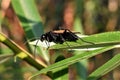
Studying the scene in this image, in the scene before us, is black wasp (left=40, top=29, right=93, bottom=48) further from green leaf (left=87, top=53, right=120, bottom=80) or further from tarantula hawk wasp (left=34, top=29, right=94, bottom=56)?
green leaf (left=87, top=53, right=120, bottom=80)

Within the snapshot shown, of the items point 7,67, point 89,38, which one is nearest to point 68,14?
point 7,67

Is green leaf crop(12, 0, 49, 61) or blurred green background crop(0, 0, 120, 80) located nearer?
green leaf crop(12, 0, 49, 61)

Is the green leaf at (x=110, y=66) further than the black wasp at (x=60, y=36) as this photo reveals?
No

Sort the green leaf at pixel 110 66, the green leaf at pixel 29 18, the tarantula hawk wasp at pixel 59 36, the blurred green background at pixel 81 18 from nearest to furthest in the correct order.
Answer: the green leaf at pixel 110 66 → the tarantula hawk wasp at pixel 59 36 → the green leaf at pixel 29 18 → the blurred green background at pixel 81 18

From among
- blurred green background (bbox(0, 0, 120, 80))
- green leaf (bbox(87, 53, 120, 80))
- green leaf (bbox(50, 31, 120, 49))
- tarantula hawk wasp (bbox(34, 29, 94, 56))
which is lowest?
blurred green background (bbox(0, 0, 120, 80))

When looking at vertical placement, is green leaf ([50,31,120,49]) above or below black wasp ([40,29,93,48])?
above

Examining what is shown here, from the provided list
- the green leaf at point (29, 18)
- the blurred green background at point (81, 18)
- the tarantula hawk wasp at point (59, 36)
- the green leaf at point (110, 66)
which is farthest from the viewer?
the blurred green background at point (81, 18)

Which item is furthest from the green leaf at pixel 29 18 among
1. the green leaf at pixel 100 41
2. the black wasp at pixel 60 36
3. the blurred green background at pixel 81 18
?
the blurred green background at pixel 81 18

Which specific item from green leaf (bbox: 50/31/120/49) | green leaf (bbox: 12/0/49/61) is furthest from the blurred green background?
green leaf (bbox: 50/31/120/49)

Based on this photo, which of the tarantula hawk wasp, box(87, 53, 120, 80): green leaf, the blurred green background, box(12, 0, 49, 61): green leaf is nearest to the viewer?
box(87, 53, 120, 80): green leaf

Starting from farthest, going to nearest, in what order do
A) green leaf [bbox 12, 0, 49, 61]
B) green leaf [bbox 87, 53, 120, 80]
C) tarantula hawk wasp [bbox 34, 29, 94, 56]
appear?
green leaf [bbox 12, 0, 49, 61]
tarantula hawk wasp [bbox 34, 29, 94, 56]
green leaf [bbox 87, 53, 120, 80]

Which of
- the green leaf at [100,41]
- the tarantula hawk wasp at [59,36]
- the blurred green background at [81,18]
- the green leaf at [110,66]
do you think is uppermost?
the green leaf at [100,41]

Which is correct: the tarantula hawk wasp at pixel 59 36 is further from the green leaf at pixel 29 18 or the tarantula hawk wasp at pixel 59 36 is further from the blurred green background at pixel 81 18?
the blurred green background at pixel 81 18
